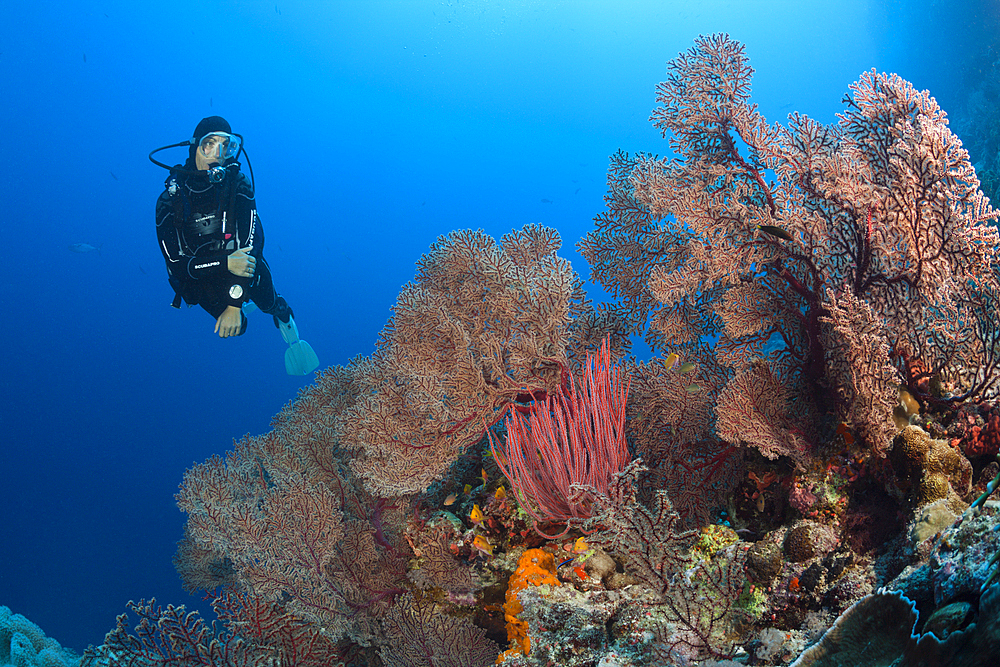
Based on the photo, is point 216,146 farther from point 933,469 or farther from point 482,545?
point 933,469

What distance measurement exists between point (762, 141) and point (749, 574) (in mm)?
2574

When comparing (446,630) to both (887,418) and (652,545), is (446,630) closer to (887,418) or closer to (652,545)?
(652,545)

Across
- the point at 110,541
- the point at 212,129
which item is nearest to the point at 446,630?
the point at 212,129

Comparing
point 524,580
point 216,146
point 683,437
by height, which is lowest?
point 524,580

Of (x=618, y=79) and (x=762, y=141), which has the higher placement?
(x=618, y=79)

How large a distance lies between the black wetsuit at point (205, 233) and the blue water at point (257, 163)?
20.7 meters

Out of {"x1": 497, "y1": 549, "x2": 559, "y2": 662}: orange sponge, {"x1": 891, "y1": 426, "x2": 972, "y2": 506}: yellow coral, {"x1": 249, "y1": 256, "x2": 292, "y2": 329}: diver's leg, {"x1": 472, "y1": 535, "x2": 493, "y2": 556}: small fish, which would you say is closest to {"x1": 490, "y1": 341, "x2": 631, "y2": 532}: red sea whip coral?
{"x1": 497, "y1": 549, "x2": 559, "y2": 662}: orange sponge

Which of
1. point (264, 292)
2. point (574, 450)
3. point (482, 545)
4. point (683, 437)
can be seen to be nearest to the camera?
point (574, 450)

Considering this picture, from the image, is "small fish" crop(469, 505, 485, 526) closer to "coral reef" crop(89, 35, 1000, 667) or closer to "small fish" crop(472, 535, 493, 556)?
"coral reef" crop(89, 35, 1000, 667)

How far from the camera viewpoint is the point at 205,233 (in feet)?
20.0

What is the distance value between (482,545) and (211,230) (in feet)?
17.4

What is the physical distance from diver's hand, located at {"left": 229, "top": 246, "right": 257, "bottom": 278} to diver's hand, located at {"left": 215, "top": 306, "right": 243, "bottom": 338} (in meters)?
0.50

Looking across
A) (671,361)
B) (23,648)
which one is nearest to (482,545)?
→ (671,361)

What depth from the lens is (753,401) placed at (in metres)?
2.88
